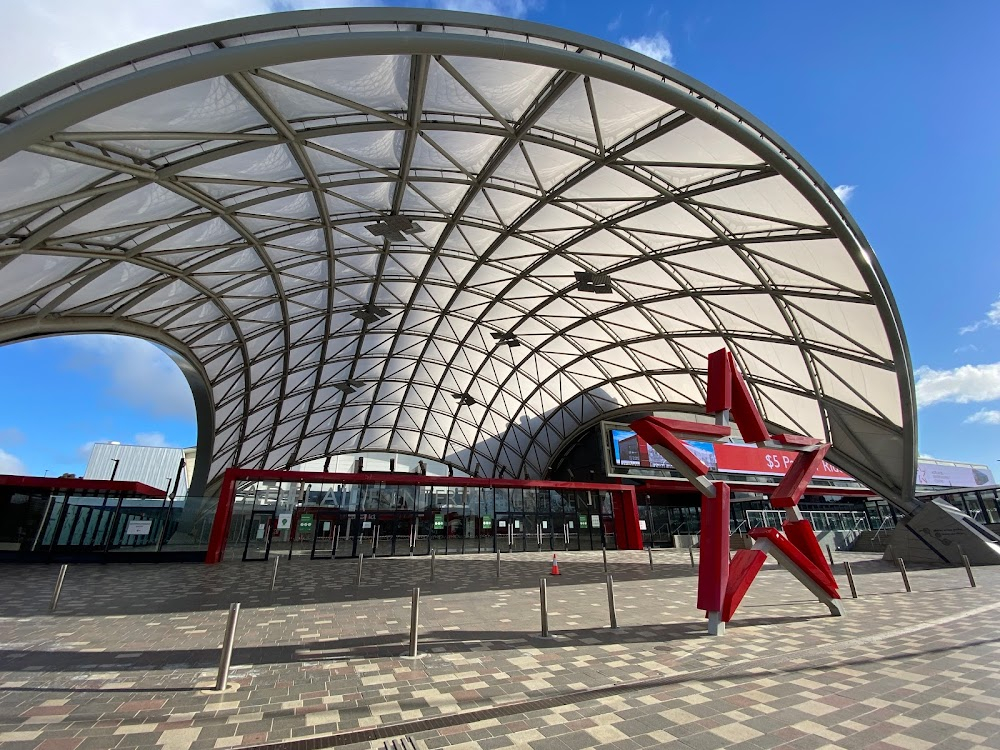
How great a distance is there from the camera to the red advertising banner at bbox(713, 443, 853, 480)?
41.1 meters

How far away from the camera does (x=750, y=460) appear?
4212 centimetres

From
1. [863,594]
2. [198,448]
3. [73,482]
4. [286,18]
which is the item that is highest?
[286,18]

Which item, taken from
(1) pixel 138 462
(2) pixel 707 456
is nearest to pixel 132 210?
(2) pixel 707 456

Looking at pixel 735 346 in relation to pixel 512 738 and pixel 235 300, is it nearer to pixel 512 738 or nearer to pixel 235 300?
pixel 512 738

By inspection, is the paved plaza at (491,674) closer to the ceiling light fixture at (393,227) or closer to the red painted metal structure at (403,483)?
the red painted metal structure at (403,483)

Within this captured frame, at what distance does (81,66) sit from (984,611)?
23276 millimetres

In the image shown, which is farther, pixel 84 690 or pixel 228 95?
pixel 228 95

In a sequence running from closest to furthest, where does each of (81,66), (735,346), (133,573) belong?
(81,66)
(133,573)
(735,346)

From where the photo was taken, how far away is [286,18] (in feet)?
29.3

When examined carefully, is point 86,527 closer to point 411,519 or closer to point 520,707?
point 411,519

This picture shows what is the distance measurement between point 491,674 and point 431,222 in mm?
19237

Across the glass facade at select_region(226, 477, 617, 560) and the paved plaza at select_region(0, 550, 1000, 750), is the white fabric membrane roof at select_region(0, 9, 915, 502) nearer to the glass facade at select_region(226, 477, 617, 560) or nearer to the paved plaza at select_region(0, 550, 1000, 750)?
the paved plaza at select_region(0, 550, 1000, 750)

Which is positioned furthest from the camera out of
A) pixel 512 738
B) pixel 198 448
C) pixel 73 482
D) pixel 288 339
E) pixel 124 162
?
pixel 198 448

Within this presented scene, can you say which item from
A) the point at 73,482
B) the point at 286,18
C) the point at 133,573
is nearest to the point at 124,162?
the point at 286,18
